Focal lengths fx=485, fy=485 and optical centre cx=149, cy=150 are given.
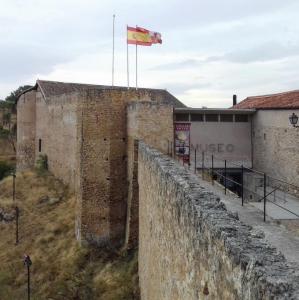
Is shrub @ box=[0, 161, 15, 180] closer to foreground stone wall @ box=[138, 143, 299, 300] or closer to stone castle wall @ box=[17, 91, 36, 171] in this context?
stone castle wall @ box=[17, 91, 36, 171]

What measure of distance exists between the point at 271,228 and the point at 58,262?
342 inches

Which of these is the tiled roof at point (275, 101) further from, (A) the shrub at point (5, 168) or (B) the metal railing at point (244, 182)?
(A) the shrub at point (5, 168)

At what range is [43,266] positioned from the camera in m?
16.9

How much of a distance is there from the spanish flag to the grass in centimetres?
774

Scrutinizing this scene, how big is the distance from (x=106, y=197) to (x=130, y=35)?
7657 mm

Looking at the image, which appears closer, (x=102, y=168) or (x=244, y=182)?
(x=102, y=168)

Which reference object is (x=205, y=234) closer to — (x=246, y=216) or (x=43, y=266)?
A: (x=246, y=216)

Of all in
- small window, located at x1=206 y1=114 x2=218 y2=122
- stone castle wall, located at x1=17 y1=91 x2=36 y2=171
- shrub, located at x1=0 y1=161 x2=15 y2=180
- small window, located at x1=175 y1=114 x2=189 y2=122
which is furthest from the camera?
shrub, located at x1=0 y1=161 x2=15 y2=180

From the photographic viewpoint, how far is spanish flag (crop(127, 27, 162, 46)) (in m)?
20.4

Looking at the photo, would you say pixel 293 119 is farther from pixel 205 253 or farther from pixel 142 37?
pixel 205 253

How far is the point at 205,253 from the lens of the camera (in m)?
4.68

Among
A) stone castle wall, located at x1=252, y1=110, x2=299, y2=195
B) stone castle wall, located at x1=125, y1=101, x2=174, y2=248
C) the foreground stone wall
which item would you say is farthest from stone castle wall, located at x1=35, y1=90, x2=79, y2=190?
the foreground stone wall

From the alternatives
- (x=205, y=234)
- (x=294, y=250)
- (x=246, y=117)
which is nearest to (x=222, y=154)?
(x=246, y=117)

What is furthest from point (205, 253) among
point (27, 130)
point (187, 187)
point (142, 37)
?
point (27, 130)
